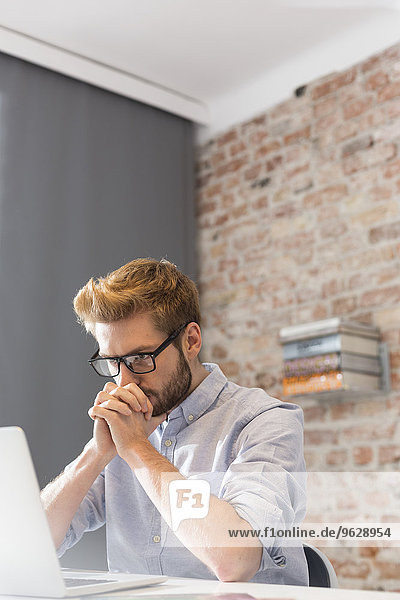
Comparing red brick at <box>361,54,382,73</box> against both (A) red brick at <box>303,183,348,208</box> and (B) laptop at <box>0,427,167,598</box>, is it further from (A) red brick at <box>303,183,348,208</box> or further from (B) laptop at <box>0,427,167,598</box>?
(B) laptop at <box>0,427,167,598</box>

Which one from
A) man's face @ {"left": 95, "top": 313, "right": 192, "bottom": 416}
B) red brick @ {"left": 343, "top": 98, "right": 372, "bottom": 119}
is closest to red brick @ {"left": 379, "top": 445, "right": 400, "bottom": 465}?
man's face @ {"left": 95, "top": 313, "right": 192, "bottom": 416}

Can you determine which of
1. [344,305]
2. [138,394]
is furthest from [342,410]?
[138,394]

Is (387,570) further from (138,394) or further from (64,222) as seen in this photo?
(64,222)

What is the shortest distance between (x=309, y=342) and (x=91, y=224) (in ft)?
4.00

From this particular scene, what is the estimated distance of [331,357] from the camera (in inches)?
112

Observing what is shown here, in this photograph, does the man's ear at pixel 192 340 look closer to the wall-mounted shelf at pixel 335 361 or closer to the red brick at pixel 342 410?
the wall-mounted shelf at pixel 335 361

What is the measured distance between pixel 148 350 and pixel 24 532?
723mm

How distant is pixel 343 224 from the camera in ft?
10.5

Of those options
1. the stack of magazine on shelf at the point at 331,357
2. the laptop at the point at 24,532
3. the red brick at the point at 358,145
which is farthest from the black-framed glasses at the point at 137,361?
the red brick at the point at 358,145

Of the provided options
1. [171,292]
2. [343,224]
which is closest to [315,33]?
[343,224]

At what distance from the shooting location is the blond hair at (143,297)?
5.85 feet

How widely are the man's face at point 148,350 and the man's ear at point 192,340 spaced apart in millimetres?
49

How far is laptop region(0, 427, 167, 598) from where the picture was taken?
1.07 metres

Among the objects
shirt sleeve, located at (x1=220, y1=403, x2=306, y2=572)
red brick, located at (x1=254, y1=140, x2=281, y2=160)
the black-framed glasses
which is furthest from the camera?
red brick, located at (x1=254, y1=140, x2=281, y2=160)
